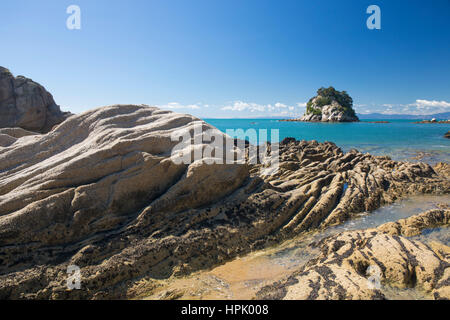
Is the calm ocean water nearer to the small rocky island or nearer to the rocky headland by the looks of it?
the rocky headland

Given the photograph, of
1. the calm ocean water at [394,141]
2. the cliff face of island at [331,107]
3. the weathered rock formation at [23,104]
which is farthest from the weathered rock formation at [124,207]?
the cliff face of island at [331,107]

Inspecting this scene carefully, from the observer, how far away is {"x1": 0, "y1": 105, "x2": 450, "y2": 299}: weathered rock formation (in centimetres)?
566

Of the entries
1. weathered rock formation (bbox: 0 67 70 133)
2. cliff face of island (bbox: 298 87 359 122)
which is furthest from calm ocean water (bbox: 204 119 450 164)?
cliff face of island (bbox: 298 87 359 122)

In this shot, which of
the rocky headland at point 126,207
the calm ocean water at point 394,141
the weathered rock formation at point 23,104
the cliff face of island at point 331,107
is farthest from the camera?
the cliff face of island at point 331,107

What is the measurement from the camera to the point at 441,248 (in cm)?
632

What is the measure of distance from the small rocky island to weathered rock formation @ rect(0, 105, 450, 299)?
12294cm

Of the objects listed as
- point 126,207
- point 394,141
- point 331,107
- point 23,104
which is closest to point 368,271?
point 126,207

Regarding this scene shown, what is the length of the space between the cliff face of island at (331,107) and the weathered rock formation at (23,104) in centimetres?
11953

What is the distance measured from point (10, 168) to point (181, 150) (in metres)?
5.47

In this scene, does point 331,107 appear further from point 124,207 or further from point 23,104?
point 124,207

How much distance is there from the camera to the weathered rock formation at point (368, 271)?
427cm

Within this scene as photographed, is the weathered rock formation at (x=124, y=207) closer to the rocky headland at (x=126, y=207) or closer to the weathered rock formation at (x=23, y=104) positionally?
the rocky headland at (x=126, y=207)
